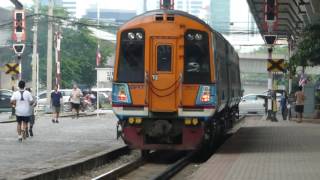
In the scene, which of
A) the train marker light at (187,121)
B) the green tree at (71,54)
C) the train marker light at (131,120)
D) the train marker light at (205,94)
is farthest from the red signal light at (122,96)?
the green tree at (71,54)

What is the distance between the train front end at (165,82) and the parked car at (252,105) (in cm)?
3011

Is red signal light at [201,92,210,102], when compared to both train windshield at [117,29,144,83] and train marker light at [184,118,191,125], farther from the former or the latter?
train windshield at [117,29,144,83]

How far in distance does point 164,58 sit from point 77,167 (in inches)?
136

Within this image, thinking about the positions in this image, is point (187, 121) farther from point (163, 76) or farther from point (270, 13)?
point (270, 13)

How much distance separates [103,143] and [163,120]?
13.1 feet

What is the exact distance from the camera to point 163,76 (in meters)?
16.1

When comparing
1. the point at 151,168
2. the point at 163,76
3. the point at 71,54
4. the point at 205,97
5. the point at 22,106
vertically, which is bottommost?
the point at 151,168

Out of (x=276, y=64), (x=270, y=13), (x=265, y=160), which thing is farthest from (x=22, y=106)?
(x=276, y=64)

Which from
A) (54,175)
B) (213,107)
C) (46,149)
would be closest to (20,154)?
(46,149)

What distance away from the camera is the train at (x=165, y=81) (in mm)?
15992

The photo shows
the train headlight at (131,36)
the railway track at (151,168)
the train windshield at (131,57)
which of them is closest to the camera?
the railway track at (151,168)

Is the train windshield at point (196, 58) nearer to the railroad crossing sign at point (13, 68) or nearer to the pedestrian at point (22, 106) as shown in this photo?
the pedestrian at point (22, 106)

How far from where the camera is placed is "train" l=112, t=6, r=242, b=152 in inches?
630

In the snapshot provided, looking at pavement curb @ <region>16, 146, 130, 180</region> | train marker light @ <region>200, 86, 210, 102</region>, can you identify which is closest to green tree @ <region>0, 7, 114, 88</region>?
pavement curb @ <region>16, 146, 130, 180</region>
